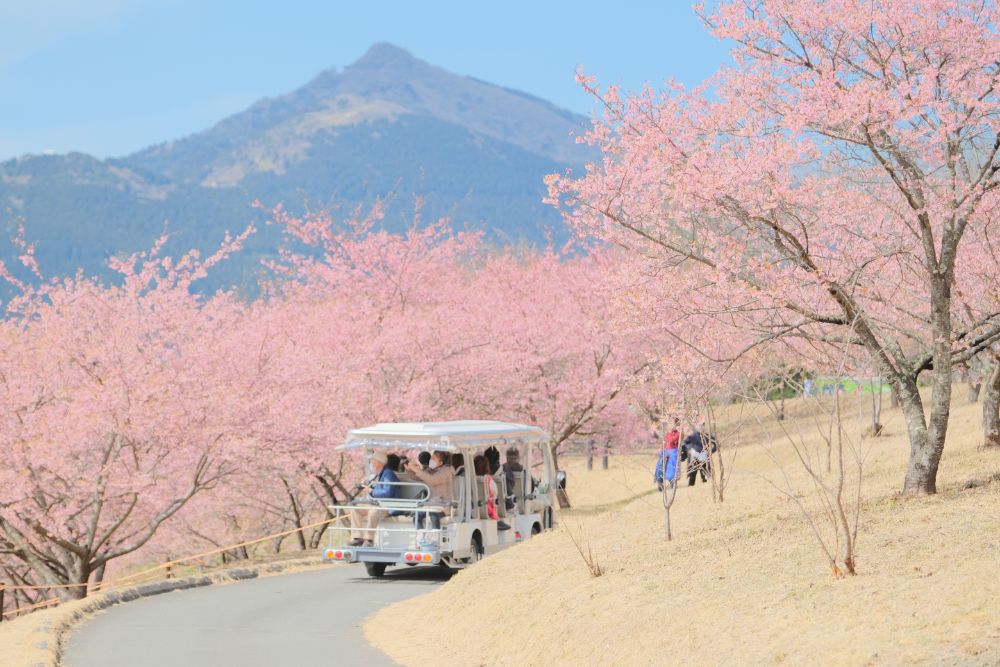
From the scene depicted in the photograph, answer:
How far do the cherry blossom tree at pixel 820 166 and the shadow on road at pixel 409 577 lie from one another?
6.71m

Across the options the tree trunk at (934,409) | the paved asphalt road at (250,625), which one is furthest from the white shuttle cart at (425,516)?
the tree trunk at (934,409)

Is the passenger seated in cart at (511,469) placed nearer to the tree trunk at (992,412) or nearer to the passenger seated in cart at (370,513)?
the passenger seated in cart at (370,513)

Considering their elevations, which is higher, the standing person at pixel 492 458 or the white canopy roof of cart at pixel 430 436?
the white canopy roof of cart at pixel 430 436

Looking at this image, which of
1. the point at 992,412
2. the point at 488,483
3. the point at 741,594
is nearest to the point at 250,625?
the point at 488,483

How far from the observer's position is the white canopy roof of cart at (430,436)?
1889 cm

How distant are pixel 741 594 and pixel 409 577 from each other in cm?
1040

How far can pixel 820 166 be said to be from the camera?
1526 centimetres

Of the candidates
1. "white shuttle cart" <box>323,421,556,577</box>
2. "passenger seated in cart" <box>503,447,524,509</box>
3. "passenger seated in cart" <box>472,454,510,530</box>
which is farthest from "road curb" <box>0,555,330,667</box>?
"passenger seated in cart" <box>472,454,510,530</box>

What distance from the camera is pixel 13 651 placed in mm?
12586

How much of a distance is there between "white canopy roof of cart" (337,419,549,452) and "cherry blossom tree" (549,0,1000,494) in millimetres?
4730

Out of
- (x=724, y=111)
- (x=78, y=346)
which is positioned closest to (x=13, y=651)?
(x=724, y=111)

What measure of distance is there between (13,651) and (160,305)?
1713 cm

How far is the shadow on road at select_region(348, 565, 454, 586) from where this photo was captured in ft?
63.2

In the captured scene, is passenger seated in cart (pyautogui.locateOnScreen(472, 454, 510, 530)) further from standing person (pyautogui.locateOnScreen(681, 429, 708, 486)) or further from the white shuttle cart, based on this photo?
standing person (pyautogui.locateOnScreen(681, 429, 708, 486))
